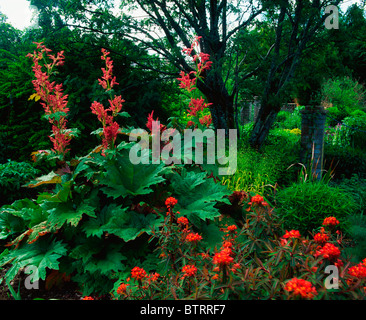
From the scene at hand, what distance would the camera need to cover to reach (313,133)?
5.72m

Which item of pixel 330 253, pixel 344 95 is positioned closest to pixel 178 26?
pixel 330 253

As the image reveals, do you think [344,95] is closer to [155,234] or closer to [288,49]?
[288,49]

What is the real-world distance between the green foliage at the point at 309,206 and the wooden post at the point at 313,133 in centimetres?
204

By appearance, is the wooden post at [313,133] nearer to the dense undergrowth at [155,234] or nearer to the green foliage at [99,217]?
the dense undergrowth at [155,234]

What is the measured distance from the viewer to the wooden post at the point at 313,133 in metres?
5.60

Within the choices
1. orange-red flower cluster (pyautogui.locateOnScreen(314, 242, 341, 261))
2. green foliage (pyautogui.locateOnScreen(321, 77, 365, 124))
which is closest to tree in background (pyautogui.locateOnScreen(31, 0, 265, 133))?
orange-red flower cluster (pyautogui.locateOnScreen(314, 242, 341, 261))

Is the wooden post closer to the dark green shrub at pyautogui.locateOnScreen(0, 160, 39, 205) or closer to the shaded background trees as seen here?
the shaded background trees

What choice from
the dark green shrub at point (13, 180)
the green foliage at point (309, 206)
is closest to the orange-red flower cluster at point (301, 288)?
the green foliage at point (309, 206)

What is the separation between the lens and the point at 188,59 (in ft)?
20.5

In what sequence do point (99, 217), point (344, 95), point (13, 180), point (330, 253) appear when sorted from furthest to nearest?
point (344, 95), point (13, 180), point (99, 217), point (330, 253)

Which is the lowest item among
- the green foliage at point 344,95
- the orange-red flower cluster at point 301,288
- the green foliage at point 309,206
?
the green foliage at point 309,206

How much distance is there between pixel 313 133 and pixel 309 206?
9.01 feet
